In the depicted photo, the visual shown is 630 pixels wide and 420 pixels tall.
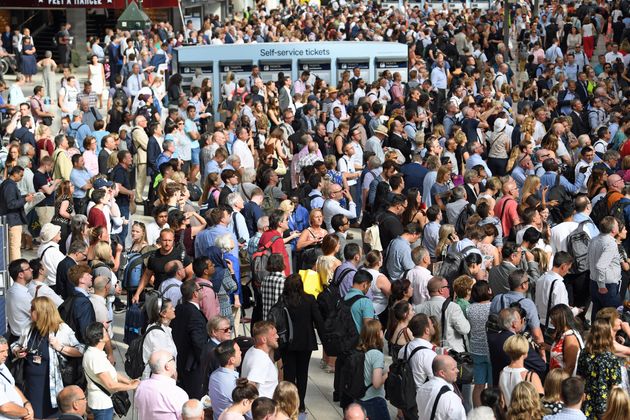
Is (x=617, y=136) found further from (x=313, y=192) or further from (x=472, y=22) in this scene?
(x=472, y=22)

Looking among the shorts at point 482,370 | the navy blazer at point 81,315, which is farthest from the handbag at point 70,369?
the shorts at point 482,370

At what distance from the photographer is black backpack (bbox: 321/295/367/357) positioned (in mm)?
11117

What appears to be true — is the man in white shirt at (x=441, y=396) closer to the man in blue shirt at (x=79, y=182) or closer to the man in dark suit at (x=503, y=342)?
the man in dark suit at (x=503, y=342)

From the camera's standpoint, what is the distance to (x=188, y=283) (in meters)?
11.0

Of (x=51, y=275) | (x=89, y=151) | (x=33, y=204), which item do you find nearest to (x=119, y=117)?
(x=89, y=151)

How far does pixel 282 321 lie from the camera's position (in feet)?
36.7

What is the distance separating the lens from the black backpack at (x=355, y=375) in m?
10.2

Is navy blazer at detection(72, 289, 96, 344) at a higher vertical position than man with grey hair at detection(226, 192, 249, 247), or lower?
lower

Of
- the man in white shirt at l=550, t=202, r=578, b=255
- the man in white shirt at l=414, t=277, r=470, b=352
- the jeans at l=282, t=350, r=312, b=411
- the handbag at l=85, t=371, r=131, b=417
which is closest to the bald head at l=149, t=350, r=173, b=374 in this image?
the handbag at l=85, t=371, r=131, b=417

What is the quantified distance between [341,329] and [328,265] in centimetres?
117

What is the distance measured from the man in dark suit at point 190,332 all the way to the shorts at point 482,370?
2.36 meters

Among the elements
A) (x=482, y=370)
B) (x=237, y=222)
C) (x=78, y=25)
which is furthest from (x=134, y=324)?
(x=78, y=25)

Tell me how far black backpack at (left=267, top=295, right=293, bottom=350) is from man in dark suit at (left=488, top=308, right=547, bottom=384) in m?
1.77

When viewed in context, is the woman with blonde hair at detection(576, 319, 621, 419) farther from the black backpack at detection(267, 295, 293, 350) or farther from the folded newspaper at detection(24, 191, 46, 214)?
the folded newspaper at detection(24, 191, 46, 214)
